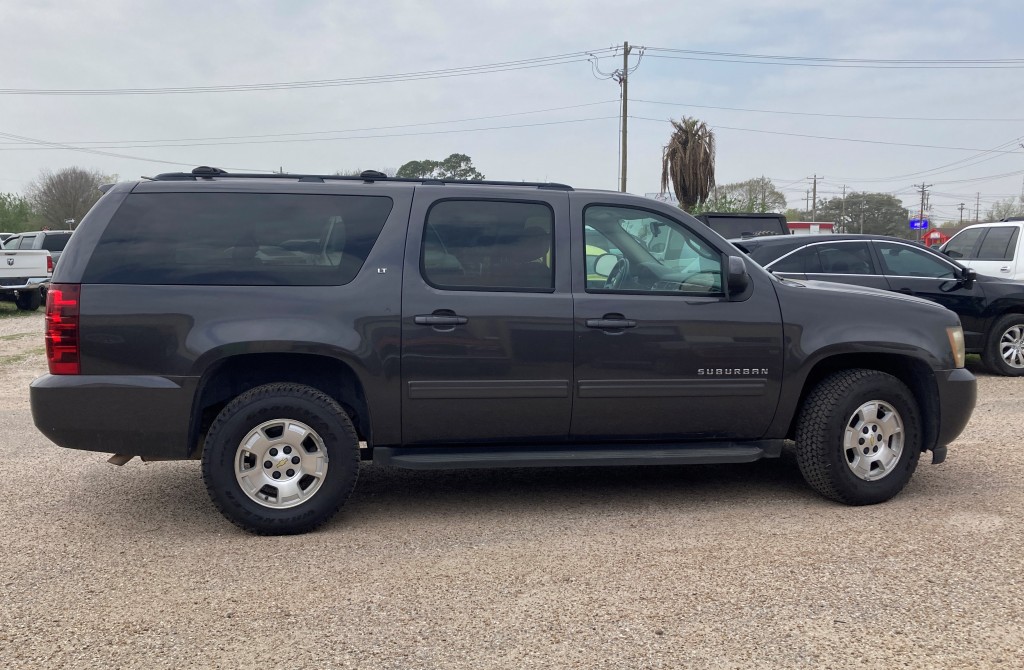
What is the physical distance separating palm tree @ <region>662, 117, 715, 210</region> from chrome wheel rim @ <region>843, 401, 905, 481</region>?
932 inches

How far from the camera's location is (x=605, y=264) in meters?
5.04

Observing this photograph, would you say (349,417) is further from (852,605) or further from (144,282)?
(852,605)

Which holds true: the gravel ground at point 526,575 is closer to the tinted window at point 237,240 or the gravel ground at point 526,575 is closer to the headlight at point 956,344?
the headlight at point 956,344

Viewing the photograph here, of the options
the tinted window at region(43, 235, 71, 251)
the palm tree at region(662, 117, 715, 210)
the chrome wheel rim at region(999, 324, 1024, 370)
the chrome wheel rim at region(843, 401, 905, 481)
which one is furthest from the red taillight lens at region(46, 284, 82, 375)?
the palm tree at region(662, 117, 715, 210)

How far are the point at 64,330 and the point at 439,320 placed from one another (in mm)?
1873

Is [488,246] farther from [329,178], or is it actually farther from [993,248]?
[993,248]

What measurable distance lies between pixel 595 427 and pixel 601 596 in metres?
1.28

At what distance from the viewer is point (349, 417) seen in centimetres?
489

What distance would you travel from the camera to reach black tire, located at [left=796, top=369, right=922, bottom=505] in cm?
504

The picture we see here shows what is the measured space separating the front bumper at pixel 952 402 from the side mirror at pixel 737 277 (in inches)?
51.6

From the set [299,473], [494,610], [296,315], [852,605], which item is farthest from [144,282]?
[852,605]

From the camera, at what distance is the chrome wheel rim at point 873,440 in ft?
16.7

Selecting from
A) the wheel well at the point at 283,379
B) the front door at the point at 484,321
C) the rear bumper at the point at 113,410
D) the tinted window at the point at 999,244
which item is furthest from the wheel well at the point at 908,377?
the tinted window at the point at 999,244

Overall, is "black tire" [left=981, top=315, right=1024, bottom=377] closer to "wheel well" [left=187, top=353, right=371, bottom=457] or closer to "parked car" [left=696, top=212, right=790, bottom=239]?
"parked car" [left=696, top=212, right=790, bottom=239]
